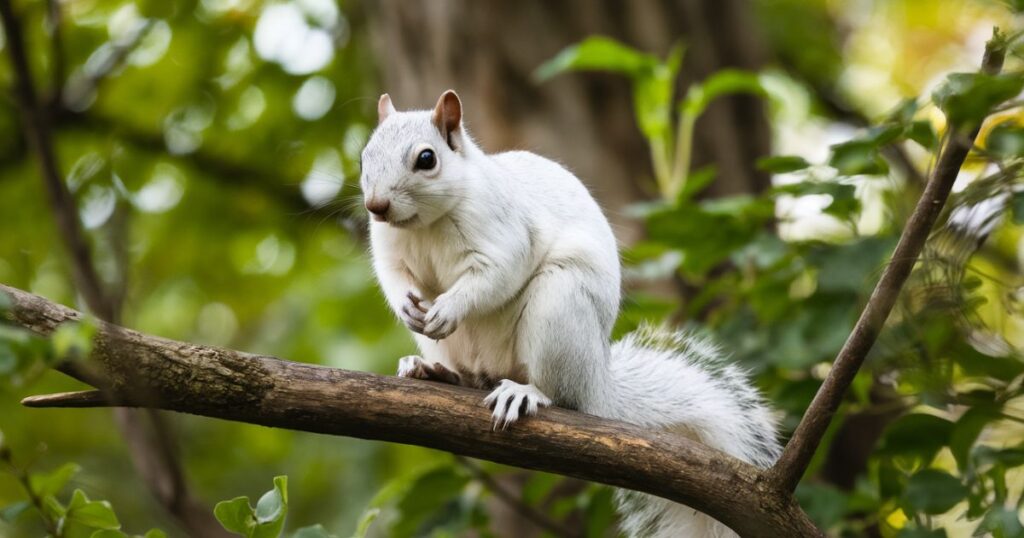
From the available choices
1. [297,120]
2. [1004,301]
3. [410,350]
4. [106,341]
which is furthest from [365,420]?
[297,120]

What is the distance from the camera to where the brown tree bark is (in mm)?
5500

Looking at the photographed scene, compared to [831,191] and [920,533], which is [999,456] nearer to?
[920,533]

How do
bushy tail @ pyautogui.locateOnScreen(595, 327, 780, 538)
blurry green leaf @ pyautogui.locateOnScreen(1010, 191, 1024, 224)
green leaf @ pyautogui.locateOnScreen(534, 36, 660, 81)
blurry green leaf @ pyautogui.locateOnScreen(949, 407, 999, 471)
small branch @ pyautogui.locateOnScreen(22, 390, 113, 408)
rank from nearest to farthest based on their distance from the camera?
small branch @ pyautogui.locateOnScreen(22, 390, 113, 408) → blurry green leaf @ pyautogui.locateOnScreen(1010, 191, 1024, 224) → blurry green leaf @ pyautogui.locateOnScreen(949, 407, 999, 471) → bushy tail @ pyautogui.locateOnScreen(595, 327, 780, 538) → green leaf @ pyautogui.locateOnScreen(534, 36, 660, 81)

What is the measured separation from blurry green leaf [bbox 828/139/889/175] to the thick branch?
0.90 m

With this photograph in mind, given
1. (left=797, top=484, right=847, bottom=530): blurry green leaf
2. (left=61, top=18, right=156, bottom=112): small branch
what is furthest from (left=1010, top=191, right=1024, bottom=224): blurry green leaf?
(left=61, top=18, right=156, bottom=112): small branch

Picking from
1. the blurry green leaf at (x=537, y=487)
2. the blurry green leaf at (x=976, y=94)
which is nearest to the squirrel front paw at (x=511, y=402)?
the blurry green leaf at (x=537, y=487)

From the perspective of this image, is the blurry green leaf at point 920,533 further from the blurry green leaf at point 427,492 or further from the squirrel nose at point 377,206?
the squirrel nose at point 377,206

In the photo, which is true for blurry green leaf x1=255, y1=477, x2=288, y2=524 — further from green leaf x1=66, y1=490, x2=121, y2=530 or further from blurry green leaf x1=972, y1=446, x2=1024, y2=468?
blurry green leaf x1=972, y1=446, x2=1024, y2=468

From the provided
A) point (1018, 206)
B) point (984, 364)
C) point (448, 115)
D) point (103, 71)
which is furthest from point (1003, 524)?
point (103, 71)

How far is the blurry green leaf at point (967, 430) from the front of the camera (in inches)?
96.9

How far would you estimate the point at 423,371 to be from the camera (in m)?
2.92

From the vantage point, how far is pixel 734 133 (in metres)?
6.09

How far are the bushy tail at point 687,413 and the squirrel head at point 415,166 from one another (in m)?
0.80

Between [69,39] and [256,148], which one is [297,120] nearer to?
[256,148]
